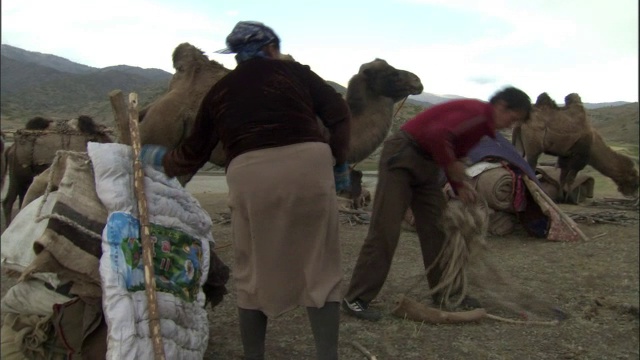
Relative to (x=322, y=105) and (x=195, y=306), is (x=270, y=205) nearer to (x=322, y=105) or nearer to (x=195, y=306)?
(x=322, y=105)

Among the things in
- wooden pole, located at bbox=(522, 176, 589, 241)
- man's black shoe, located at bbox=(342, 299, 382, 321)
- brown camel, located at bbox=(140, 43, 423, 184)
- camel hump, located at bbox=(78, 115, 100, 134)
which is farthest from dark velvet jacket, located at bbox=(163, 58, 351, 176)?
wooden pole, located at bbox=(522, 176, 589, 241)

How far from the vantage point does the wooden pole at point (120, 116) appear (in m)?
3.28

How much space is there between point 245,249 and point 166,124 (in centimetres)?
347

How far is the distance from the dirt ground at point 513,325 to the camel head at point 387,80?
1.87m

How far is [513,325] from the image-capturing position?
4383 millimetres

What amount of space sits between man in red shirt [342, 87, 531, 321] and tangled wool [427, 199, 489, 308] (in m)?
0.09

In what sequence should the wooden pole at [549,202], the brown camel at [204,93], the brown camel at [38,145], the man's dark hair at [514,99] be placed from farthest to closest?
1. the brown camel at [38,145]
2. the wooden pole at [549,202]
3. the brown camel at [204,93]
4. the man's dark hair at [514,99]

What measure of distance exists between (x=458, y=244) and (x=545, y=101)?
6599mm

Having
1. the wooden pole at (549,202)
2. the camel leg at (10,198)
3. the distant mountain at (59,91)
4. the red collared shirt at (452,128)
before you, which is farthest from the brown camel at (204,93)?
the distant mountain at (59,91)

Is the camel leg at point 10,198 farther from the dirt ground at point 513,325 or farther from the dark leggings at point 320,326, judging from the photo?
the dark leggings at point 320,326

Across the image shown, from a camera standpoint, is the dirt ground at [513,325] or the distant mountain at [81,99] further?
the distant mountain at [81,99]

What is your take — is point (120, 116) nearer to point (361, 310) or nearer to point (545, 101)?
point (361, 310)

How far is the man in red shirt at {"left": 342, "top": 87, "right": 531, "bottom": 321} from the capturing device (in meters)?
4.03

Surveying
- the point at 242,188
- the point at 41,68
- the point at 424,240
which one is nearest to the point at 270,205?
the point at 242,188
